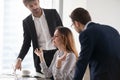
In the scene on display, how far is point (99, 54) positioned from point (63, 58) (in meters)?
0.54

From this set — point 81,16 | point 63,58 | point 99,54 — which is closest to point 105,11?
point 63,58

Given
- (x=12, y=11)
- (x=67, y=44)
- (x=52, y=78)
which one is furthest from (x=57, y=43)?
(x=12, y=11)

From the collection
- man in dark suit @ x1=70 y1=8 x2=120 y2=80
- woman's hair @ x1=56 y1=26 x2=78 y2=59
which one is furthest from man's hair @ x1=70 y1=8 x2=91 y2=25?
woman's hair @ x1=56 y1=26 x2=78 y2=59

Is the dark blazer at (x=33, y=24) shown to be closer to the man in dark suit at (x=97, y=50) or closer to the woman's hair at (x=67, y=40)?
the woman's hair at (x=67, y=40)

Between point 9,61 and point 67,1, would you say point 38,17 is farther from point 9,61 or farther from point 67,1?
point 9,61

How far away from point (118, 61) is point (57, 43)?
72 cm

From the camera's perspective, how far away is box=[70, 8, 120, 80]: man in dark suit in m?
1.96

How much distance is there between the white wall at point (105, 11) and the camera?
3209 millimetres

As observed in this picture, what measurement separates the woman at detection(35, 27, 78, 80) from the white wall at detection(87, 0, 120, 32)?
0.74 meters

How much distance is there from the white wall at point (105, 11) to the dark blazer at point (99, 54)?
3.81ft

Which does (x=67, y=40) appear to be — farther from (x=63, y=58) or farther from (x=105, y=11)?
(x=105, y=11)

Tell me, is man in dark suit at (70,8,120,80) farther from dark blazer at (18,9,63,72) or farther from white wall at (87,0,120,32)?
white wall at (87,0,120,32)

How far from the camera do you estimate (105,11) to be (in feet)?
10.7

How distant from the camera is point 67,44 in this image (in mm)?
2541
